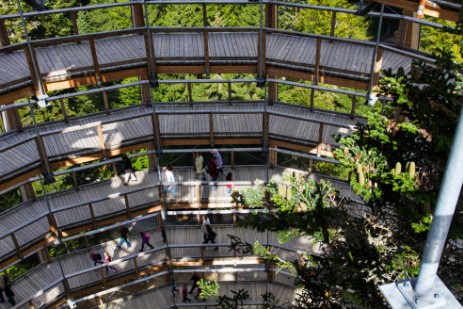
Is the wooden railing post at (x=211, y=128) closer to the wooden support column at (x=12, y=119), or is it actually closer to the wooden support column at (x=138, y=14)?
the wooden support column at (x=138, y=14)

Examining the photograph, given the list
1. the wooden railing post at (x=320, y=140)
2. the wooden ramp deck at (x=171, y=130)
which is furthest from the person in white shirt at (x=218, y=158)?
the wooden railing post at (x=320, y=140)

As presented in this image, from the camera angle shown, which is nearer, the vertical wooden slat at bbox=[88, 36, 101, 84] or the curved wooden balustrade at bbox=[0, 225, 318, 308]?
the vertical wooden slat at bbox=[88, 36, 101, 84]

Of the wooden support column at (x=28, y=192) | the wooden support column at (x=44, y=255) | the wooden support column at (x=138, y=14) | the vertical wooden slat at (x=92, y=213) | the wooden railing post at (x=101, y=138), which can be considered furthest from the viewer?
the wooden support column at (x=44, y=255)

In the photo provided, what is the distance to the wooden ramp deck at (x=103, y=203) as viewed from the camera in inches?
544

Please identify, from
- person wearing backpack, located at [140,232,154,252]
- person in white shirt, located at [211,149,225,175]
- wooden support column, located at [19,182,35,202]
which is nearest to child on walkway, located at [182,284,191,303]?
person wearing backpack, located at [140,232,154,252]

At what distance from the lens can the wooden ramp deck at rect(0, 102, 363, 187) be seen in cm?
1331

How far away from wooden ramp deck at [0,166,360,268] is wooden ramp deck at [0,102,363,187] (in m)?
1.31

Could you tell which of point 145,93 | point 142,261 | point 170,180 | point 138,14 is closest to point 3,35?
point 138,14

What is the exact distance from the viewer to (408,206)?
7500 mm

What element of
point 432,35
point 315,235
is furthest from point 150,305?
point 432,35

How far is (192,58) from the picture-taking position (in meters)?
12.9

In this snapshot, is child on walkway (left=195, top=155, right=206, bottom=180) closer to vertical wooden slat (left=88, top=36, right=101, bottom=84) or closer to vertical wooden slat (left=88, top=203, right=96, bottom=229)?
vertical wooden slat (left=88, top=203, right=96, bottom=229)

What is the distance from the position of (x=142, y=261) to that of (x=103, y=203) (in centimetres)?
226

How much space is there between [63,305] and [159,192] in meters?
4.19
